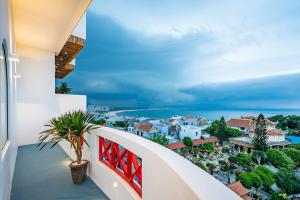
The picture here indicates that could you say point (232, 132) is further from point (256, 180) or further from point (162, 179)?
point (162, 179)

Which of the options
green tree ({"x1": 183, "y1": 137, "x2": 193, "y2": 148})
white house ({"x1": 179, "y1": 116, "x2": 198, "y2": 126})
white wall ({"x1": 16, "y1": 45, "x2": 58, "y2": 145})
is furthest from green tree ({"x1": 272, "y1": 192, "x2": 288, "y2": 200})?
white wall ({"x1": 16, "y1": 45, "x2": 58, "y2": 145})

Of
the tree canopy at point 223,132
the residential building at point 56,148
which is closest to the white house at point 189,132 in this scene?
the tree canopy at point 223,132

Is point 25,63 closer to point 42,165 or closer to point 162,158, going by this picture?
point 42,165

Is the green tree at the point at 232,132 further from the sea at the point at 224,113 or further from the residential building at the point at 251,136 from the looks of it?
the sea at the point at 224,113

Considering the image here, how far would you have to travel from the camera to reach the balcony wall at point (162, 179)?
856 millimetres

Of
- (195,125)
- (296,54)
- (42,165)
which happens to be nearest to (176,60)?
(296,54)

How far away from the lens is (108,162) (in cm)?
248

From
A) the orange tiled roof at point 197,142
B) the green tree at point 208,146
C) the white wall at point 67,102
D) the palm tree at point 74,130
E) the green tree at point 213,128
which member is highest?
the white wall at point 67,102

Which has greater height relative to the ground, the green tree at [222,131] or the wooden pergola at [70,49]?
the wooden pergola at [70,49]

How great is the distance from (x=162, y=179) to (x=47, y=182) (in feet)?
8.67

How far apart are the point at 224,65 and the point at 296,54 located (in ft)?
42.6

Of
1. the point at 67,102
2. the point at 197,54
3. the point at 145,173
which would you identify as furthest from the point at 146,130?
the point at 197,54

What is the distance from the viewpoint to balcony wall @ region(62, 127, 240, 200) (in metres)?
0.86

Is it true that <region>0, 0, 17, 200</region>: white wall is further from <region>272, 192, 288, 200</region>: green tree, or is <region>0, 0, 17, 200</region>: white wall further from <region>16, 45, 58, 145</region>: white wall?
<region>272, 192, 288, 200</region>: green tree
